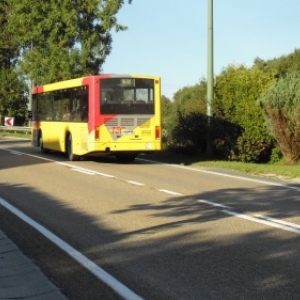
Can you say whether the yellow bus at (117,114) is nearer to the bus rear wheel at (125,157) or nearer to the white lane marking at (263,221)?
the bus rear wheel at (125,157)

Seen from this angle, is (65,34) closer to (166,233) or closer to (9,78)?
(9,78)

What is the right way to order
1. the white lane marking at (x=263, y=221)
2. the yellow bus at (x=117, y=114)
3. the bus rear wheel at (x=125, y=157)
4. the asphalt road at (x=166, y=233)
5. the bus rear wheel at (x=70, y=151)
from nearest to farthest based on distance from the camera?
the asphalt road at (x=166, y=233)
the white lane marking at (x=263, y=221)
the yellow bus at (x=117, y=114)
the bus rear wheel at (x=70, y=151)
the bus rear wheel at (x=125, y=157)

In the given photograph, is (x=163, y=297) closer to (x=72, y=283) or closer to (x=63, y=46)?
(x=72, y=283)

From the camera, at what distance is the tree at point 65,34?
42.9m

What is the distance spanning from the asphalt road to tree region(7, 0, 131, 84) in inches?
1098

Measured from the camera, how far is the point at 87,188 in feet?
47.3

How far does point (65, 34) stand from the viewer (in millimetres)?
43625

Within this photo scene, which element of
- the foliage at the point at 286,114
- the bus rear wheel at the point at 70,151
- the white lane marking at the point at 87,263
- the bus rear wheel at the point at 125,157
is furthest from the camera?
the bus rear wheel at the point at 125,157

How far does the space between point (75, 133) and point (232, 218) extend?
13.3 m

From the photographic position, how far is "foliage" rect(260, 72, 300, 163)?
2167cm

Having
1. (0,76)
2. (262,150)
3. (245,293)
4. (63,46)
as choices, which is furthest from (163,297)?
(0,76)

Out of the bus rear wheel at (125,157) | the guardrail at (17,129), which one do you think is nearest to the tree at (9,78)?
the guardrail at (17,129)

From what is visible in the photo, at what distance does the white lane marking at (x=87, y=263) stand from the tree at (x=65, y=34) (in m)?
33.9

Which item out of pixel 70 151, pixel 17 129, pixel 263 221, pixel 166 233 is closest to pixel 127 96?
pixel 70 151
